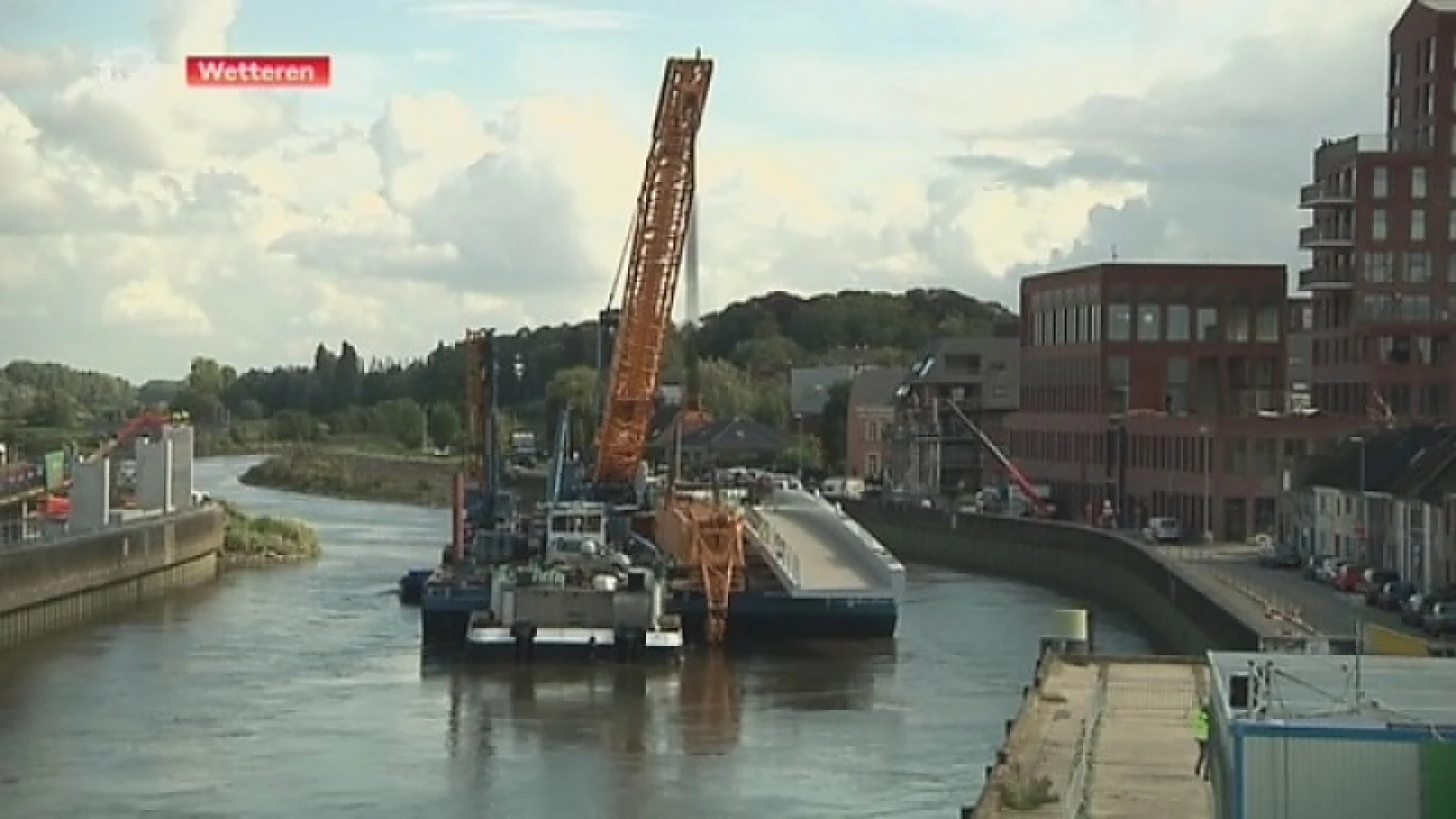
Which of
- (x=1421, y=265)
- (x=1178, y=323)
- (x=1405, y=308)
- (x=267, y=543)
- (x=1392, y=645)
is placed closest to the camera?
(x=1392, y=645)

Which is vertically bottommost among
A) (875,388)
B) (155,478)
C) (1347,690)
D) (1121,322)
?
(1347,690)

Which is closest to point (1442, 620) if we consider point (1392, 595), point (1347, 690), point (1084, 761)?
point (1392, 595)

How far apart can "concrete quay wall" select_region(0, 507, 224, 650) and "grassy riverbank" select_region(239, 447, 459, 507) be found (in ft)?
193

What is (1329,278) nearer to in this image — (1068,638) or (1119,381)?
(1119,381)

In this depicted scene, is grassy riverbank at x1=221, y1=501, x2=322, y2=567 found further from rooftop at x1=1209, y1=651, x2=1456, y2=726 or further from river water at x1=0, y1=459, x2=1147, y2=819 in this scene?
rooftop at x1=1209, y1=651, x2=1456, y2=726

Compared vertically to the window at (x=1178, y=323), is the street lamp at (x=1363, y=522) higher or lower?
lower

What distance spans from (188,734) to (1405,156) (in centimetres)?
4957

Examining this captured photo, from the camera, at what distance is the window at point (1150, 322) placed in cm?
8562

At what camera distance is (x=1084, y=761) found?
25406 millimetres

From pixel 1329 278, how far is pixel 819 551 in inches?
1050

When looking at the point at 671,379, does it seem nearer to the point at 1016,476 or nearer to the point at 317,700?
the point at 1016,476

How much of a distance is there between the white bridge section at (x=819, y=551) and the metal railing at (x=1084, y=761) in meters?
17.7

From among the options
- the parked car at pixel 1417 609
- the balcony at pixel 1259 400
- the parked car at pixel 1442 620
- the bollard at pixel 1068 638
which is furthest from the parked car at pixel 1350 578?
the balcony at pixel 1259 400

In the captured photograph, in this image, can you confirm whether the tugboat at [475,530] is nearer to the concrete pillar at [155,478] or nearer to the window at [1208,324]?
A: the concrete pillar at [155,478]
